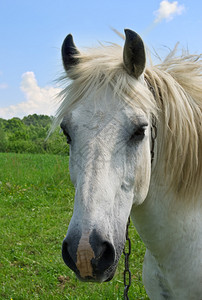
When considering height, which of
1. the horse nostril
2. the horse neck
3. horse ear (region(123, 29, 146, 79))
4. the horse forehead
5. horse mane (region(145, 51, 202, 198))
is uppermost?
horse ear (region(123, 29, 146, 79))

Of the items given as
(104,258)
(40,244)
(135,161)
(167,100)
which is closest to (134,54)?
(167,100)

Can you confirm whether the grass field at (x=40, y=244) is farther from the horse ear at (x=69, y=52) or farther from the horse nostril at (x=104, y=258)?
the horse ear at (x=69, y=52)

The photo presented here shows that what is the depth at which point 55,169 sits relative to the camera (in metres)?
9.41

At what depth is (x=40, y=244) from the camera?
197 inches

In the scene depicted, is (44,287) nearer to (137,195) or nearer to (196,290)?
(196,290)

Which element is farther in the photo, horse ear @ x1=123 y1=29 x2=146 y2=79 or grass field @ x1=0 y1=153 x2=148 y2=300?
grass field @ x1=0 y1=153 x2=148 y2=300

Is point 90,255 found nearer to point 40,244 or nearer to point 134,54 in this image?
point 134,54

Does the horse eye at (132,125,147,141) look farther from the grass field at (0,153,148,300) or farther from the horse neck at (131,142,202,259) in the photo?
the grass field at (0,153,148,300)

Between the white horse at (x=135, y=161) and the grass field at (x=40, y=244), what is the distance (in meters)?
1.51

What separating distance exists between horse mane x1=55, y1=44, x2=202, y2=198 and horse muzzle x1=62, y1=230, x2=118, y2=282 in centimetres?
69

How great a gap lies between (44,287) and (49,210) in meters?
3.01

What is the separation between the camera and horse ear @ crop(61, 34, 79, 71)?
→ 1.88 meters

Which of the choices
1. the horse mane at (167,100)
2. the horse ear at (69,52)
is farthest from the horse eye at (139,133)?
the horse ear at (69,52)

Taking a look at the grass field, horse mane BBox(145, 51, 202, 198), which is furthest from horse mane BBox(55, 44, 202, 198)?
the grass field
